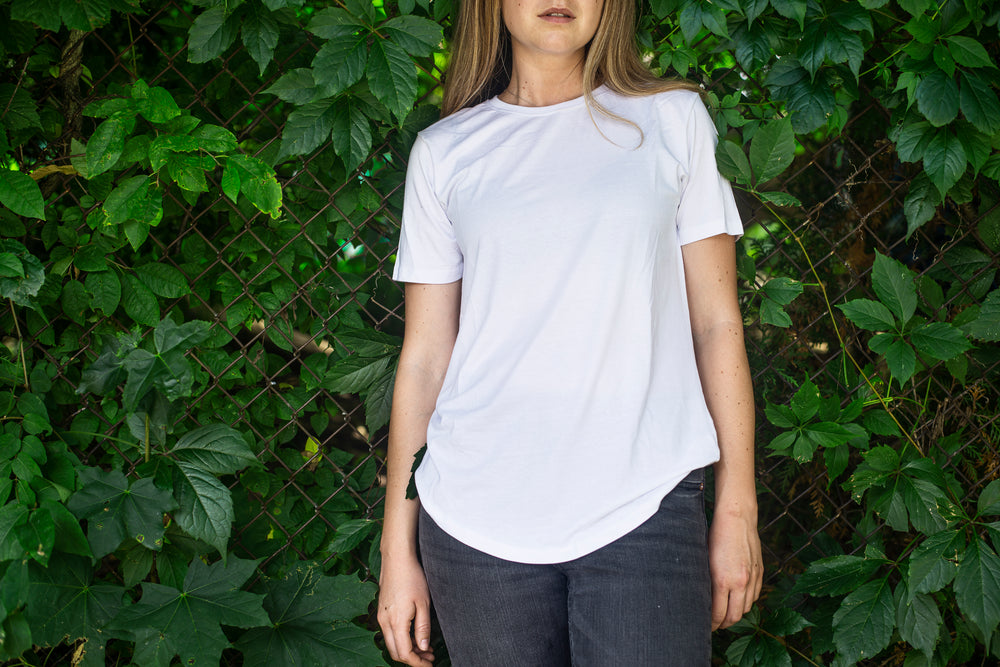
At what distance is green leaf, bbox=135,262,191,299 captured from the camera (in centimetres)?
169

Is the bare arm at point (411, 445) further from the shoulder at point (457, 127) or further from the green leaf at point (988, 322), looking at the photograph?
the green leaf at point (988, 322)

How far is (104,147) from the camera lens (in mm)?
1462

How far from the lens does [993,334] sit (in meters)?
1.47

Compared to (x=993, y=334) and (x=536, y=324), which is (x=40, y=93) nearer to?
(x=536, y=324)

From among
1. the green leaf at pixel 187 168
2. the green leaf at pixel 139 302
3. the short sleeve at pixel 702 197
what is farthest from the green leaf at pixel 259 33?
the short sleeve at pixel 702 197

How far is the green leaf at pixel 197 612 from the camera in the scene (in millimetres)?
1421

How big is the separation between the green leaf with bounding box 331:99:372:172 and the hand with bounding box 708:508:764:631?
968mm

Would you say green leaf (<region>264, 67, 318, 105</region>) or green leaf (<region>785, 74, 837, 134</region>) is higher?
green leaf (<region>264, 67, 318, 105</region>)

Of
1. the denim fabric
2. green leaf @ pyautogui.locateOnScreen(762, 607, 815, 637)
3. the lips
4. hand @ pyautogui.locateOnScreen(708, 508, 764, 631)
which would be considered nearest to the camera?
the denim fabric

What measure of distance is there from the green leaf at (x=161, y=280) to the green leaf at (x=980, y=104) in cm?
166

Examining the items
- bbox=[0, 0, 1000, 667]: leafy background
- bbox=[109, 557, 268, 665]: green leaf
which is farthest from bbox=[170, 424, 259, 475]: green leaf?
bbox=[109, 557, 268, 665]: green leaf

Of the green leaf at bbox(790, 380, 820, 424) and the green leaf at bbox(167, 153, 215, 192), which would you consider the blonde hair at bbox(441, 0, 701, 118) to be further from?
the green leaf at bbox(790, 380, 820, 424)

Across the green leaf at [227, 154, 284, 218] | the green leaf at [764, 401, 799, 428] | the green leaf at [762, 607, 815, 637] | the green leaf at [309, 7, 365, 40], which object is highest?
the green leaf at [309, 7, 365, 40]

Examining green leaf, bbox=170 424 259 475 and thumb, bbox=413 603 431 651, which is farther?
green leaf, bbox=170 424 259 475
